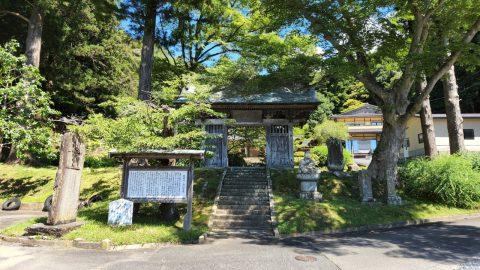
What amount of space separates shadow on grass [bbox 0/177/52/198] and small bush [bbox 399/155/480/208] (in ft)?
55.0

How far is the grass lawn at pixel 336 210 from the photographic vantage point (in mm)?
10674

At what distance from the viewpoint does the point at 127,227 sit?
881 centimetres

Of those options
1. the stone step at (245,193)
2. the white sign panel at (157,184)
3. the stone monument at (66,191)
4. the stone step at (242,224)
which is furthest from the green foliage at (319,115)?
the stone monument at (66,191)

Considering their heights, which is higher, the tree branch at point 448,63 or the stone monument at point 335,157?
the tree branch at point 448,63

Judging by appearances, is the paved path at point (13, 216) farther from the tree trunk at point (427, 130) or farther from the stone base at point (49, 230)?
the tree trunk at point (427, 130)

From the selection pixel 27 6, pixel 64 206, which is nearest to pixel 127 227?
pixel 64 206

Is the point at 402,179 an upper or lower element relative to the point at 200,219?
upper

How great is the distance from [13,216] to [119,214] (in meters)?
5.90

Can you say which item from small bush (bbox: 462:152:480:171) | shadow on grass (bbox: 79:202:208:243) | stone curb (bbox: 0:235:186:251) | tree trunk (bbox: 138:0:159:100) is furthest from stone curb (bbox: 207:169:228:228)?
small bush (bbox: 462:152:480:171)

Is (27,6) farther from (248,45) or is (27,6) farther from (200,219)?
(200,219)

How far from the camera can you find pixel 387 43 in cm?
1388

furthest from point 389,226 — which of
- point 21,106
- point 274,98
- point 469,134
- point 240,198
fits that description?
point 469,134

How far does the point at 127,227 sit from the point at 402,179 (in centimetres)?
1177

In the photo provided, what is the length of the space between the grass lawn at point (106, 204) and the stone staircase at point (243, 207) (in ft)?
1.46
